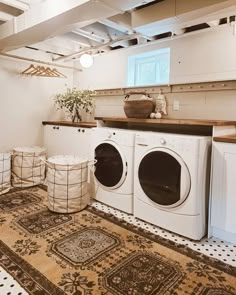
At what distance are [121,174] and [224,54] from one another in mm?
1660

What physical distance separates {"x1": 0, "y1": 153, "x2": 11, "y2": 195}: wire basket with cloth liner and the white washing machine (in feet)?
4.15

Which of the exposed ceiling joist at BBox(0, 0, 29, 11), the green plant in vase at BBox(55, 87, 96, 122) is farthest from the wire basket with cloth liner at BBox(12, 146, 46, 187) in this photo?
the exposed ceiling joist at BBox(0, 0, 29, 11)

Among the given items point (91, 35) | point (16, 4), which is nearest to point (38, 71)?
point (91, 35)

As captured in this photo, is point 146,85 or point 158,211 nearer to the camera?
point 158,211

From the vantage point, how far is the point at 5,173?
10.5 ft

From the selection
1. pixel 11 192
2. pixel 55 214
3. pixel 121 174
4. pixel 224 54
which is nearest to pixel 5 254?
pixel 55 214

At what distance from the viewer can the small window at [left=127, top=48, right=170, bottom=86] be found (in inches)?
122

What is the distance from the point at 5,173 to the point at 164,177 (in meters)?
2.21

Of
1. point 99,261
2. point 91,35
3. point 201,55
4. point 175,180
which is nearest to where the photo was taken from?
point 99,261

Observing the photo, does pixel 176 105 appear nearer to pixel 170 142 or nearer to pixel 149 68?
pixel 149 68

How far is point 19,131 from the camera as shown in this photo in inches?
144

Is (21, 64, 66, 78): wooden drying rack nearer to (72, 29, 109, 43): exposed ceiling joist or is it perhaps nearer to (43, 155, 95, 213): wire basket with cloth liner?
(72, 29, 109, 43): exposed ceiling joist

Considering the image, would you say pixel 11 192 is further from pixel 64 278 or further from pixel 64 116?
pixel 64 278

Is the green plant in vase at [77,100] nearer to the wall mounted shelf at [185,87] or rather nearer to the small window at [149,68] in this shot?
the wall mounted shelf at [185,87]
